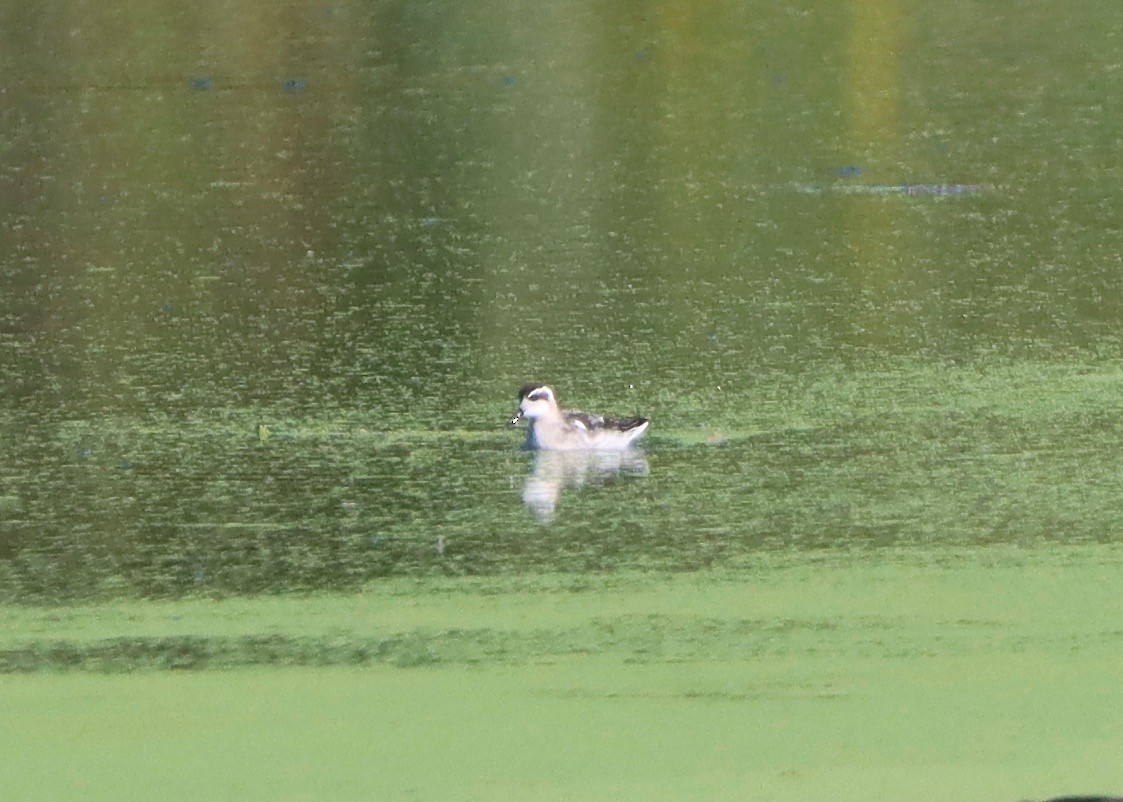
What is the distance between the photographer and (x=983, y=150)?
8008mm

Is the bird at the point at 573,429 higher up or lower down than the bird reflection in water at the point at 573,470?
higher up

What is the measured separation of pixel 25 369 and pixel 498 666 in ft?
7.55

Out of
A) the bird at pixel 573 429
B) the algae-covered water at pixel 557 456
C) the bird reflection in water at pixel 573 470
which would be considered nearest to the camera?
the algae-covered water at pixel 557 456

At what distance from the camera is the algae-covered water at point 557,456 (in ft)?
10.4

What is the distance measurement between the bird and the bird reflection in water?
0.06 feet

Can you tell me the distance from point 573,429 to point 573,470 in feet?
0.33

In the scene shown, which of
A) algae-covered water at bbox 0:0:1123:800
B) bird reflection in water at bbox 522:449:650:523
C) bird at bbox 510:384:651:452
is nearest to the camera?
algae-covered water at bbox 0:0:1123:800

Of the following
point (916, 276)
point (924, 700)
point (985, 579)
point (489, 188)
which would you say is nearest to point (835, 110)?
point (489, 188)

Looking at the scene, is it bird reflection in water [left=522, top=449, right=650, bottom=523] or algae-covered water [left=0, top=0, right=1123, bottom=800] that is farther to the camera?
bird reflection in water [left=522, top=449, right=650, bottom=523]

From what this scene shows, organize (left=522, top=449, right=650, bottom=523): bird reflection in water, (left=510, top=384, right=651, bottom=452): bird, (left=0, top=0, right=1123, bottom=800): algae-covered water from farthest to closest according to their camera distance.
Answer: (left=510, top=384, right=651, bottom=452): bird
(left=522, top=449, right=650, bottom=523): bird reflection in water
(left=0, top=0, right=1123, bottom=800): algae-covered water

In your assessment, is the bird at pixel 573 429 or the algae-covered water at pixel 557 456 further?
the bird at pixel 573 429

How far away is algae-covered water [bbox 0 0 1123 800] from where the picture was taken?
3.17 meters

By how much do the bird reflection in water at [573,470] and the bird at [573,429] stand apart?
0.02 meters

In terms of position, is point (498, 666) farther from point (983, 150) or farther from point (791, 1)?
point (791, 1)
